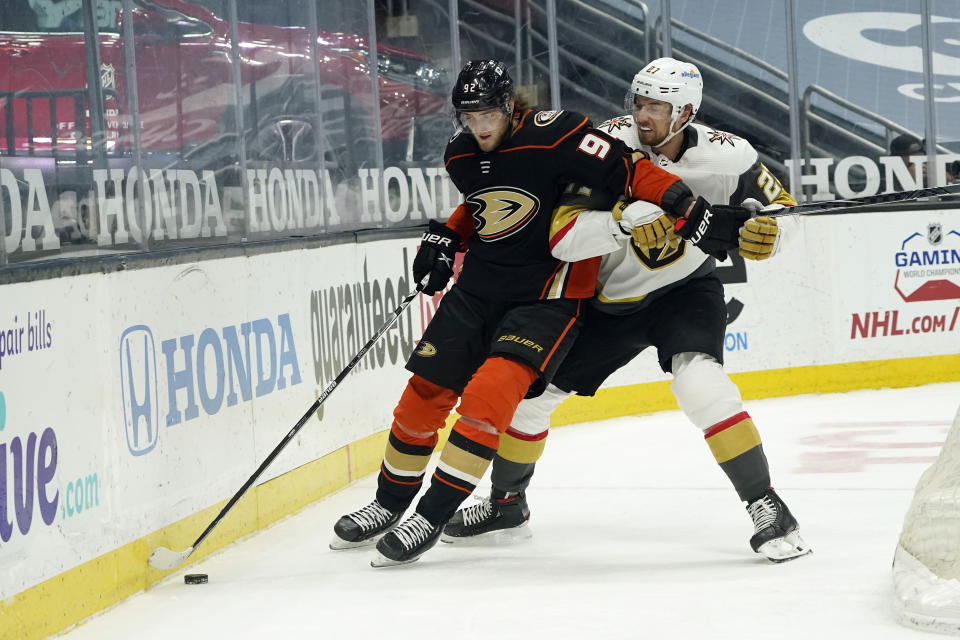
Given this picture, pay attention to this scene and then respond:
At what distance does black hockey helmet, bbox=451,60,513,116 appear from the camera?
332 cm

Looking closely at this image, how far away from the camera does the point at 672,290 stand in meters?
3.70

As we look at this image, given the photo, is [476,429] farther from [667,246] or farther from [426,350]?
[667,246]

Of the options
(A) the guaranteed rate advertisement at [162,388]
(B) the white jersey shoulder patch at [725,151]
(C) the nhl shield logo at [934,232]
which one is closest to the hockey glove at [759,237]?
(B) the white jersey shoulder patch at [725,151]

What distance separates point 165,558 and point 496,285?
3.51 ft

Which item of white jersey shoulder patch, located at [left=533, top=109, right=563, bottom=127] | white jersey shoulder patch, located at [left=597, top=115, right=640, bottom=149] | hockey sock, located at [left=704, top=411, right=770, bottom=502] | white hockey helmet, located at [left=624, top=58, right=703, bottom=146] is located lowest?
hockey sock, located at [left=704, top=411, right=770, bottom=502]

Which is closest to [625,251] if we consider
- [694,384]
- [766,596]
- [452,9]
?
[694,384]

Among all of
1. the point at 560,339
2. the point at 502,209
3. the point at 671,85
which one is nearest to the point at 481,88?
the point at 502,209

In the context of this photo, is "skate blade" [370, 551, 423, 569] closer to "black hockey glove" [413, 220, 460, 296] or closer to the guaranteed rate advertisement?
the guaranteed rate advertisement

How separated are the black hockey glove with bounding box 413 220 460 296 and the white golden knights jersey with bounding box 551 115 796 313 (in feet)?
1.25

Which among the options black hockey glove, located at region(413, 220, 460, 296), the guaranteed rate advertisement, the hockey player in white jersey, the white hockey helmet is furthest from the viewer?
black hockey glove, located at region(413, 220, 460, 296)

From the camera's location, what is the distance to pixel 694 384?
343cm

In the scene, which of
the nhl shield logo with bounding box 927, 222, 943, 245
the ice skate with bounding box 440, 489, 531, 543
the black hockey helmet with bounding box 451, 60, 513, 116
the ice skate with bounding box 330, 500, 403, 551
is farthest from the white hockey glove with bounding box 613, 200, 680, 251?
the nhl shield logo with bounding box 927, 222, 943, 245

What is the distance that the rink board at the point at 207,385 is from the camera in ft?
9.37

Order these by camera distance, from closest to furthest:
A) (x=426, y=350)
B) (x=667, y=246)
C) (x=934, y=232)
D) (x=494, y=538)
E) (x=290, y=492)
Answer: (x=426, y=350) < (x=667, y=246) < (x=494, y=538) < (x=290, y=492) < (x=934, y=232)
